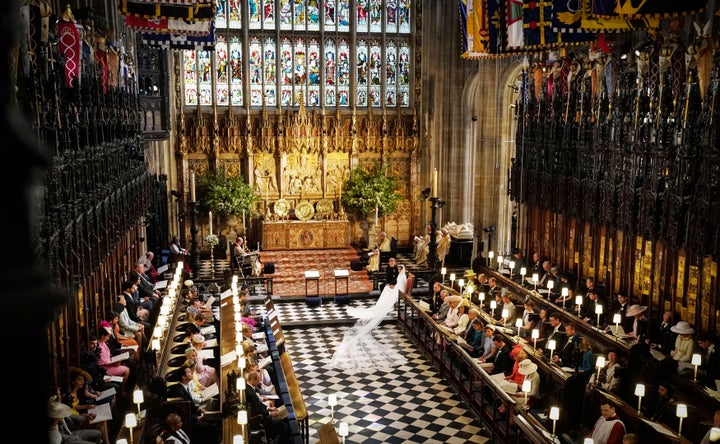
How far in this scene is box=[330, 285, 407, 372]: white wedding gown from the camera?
15732 millimetres

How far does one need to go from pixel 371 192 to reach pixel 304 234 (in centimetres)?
313

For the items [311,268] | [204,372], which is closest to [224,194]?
[311,268]

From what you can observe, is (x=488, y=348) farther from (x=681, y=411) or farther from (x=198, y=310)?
(x=198, y=310)

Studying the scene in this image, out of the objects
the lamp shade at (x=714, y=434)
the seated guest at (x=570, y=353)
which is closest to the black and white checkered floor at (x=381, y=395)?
the seated guest at (x=570, y=353)

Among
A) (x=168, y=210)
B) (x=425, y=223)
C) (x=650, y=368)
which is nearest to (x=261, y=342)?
(x=650, y=368)

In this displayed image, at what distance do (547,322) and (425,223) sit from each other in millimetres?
13872

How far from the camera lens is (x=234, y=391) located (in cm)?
995

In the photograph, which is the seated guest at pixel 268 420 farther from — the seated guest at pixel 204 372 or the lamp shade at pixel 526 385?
the lamp shade at pixel 526 385

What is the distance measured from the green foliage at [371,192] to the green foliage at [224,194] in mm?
3825

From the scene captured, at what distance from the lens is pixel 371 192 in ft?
87.9

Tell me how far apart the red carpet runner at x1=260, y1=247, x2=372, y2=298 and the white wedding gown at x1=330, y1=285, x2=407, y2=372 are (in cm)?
297

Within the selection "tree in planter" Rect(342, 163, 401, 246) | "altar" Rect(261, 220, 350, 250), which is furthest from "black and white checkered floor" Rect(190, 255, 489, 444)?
"tree in planter" Rect(342, 163, 401, 246)

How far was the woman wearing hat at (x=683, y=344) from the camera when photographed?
12.3 metres

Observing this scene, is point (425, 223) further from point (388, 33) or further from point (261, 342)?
point (261, 342)
